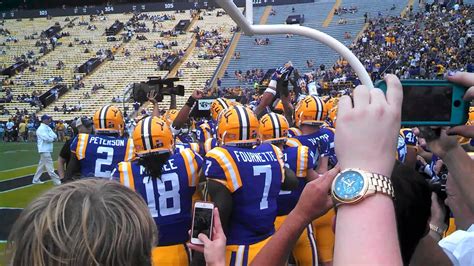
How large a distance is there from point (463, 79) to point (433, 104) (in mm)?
105

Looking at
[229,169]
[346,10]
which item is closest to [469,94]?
[229,169]

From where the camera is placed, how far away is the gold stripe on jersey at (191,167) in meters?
3.95

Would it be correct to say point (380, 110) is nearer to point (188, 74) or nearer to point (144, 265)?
point (144, 265)

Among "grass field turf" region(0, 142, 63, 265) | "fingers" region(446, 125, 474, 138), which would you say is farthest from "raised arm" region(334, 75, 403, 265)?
"grass field turf" region(0, 142, 63, 265)

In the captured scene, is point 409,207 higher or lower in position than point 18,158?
higher

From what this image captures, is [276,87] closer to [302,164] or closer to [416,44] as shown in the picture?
[302,164]

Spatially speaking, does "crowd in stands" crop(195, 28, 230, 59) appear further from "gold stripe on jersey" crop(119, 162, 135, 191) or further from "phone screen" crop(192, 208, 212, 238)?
"phone screen" crop(192, 208, 212, 238)

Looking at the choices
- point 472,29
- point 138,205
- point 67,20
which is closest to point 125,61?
point 67,20

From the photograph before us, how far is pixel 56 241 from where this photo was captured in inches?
48.1

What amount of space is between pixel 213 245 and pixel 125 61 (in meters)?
36.5

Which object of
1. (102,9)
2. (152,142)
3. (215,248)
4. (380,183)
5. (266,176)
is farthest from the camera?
(102,9)

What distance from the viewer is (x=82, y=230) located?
4.05ft

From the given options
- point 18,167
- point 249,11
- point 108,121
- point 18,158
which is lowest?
point 18,158

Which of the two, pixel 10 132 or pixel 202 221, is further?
pixel 10 132
